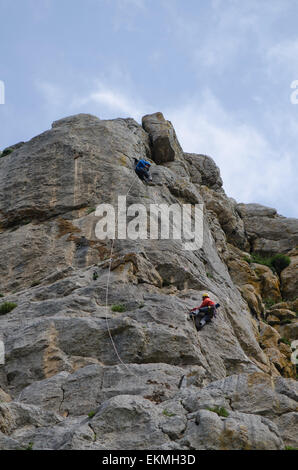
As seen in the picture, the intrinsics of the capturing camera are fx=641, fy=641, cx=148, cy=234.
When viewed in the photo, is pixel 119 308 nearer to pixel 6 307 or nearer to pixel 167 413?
pixel 6 307

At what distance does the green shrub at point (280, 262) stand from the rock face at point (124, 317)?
0.72 m

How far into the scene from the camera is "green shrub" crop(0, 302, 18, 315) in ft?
70.7

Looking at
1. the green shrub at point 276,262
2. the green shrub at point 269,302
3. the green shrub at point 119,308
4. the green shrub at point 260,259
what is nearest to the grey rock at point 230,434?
the green shrub at point 119,308

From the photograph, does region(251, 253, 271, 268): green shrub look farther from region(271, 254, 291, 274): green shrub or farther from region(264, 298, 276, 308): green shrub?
region(264, 298, 276, 308): green shrub

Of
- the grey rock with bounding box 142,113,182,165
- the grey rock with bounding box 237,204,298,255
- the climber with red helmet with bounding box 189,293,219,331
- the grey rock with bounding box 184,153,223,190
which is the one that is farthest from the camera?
the grey rock with bounding box 184,153,223,190

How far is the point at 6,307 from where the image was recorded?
70.9 feet

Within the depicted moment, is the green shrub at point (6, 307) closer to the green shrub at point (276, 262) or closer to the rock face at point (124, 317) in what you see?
the rock face at point (124, 317)

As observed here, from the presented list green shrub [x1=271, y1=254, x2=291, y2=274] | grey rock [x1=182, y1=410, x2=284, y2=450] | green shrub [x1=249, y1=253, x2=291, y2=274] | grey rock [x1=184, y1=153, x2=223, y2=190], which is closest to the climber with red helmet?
grey rock [x1=182, y1=410, x2=284, y2=450]

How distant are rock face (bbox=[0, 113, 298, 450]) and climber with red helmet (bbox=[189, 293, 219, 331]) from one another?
0.35 meters

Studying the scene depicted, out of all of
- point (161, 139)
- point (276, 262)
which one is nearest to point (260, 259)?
point (276, 262)

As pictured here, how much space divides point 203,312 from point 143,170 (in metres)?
11.8

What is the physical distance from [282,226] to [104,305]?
86.2ft

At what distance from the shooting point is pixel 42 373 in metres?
17.8
